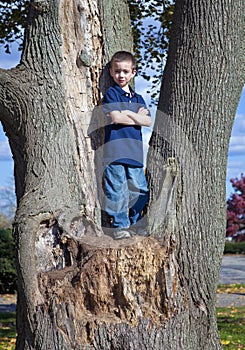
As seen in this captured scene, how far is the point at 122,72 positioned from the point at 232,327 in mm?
5781

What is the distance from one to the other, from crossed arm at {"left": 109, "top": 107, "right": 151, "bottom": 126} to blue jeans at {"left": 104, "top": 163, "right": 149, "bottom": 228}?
1.16 ft

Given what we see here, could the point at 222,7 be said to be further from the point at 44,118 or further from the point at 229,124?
the point at 44,118

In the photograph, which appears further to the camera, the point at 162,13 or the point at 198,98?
the point at 162,13

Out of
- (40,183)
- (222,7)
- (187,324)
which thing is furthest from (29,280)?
(222,7)

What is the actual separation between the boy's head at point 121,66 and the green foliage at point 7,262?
9.68 meters

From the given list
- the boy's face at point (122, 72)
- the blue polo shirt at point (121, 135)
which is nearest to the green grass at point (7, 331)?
the blue polo shirt at point (121, 135)

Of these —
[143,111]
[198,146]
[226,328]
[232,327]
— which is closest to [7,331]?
[226,328]

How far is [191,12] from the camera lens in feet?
13.6

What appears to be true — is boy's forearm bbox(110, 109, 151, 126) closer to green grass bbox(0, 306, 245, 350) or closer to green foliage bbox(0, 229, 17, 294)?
green grass bbox(0, 306, 245, 350)

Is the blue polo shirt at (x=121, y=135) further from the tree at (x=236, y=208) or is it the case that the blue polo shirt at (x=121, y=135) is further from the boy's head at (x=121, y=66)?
the tree at (x=236, y=208)

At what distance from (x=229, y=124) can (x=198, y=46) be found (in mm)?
624

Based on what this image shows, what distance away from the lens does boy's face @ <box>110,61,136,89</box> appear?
437cm

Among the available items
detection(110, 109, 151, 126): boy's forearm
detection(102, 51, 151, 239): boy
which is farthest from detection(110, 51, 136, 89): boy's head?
detection(110, 109, 151, 126): boy's forearm

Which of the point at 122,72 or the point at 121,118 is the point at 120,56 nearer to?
the point at 122,72
